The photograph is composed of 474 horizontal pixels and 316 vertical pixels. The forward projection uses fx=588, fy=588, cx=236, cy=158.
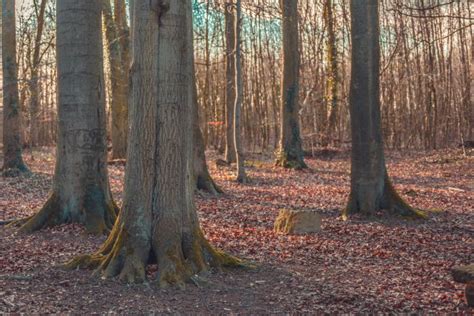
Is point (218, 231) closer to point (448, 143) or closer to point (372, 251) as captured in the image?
point (372, 251)

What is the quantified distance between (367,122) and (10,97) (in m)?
12.2

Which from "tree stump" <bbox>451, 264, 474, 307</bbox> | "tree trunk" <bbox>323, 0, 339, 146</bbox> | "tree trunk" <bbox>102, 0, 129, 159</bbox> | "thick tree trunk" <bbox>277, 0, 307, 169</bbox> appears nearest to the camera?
"tree stump" <bbox>451, 264, 474, 307</bbox>

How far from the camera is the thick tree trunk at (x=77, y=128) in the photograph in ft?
31.8

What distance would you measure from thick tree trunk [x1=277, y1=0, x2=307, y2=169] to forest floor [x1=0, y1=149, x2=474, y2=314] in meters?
6.50

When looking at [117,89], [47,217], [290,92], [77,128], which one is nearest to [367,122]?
[77,128]

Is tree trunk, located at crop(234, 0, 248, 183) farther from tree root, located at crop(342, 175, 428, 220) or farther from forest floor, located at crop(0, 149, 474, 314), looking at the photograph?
tree root, located at crop(342, 175, 428, 220)

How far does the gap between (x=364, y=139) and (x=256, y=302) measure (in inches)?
233

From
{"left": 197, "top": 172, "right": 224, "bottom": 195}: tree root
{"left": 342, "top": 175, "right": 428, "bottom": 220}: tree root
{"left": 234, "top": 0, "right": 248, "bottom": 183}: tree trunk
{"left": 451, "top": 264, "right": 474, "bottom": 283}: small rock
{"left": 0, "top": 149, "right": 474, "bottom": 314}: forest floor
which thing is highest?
{"left": 234, "top": 0, "right": 248, "bottom": 183}: tree trunk

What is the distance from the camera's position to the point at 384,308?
234 inches

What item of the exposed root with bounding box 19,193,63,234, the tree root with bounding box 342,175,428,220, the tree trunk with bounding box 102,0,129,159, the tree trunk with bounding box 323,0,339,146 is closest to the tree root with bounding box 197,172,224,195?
the tree root with bounding box 342,175,428,220

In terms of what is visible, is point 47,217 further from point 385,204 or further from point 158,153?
point 385,204

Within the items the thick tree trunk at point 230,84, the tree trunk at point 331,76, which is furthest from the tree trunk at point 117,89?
the tree trunk at point 331,76

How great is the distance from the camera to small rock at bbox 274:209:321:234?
10.0 metres

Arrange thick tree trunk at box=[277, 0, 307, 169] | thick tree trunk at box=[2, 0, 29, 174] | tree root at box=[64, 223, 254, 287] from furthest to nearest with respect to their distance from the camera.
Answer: thick tree trunk at box=[277, 0, 307, 169] → thick tree trunk at box=[2, 0, 29, 174] → tree root at box=[64, 223, 254, 287]
